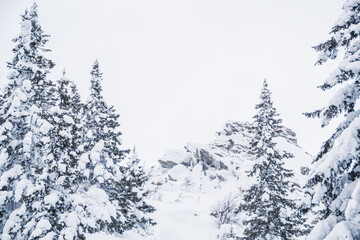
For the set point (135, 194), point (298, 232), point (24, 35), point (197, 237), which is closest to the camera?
point (24, 35)

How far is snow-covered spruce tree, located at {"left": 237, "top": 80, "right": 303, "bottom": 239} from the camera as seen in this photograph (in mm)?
16297

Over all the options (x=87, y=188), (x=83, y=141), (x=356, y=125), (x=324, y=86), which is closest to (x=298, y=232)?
(x=324, y=86)

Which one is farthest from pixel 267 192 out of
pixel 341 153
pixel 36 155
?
pixel 36 155

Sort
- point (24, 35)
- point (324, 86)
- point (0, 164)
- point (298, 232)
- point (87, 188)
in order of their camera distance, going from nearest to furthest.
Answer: point (324, 86) → point (0, 164) → point (24, 35) → point (298, 232) → point (87, 188)

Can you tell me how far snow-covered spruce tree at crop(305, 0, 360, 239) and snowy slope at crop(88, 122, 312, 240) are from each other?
115ft

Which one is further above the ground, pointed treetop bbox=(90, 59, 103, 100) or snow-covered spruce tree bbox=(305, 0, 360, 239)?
pointed treetop bbox=(90, 59, 103, 100)

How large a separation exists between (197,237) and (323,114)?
38.4 metres

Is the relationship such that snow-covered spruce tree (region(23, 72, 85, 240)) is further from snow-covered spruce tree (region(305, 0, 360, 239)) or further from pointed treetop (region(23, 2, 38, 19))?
snow-covered spruce tree (region(305, 0, 360, 239))

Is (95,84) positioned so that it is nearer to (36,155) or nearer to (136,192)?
(36,155)

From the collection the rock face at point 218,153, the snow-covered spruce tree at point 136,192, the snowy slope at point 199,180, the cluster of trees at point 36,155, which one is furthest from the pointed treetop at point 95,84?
the rock face at point 218,153

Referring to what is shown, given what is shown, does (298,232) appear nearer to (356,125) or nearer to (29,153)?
(356,125)

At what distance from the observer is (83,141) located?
750 inches

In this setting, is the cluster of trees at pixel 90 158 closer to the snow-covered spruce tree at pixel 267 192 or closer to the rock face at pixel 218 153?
the snow-covered spruce tree at pixel 267 192

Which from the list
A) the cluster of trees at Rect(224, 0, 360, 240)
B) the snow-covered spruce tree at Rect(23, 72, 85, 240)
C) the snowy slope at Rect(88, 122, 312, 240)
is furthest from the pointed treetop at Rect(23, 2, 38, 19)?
the snowy slope at Rect(88, 122, 312, 240)
